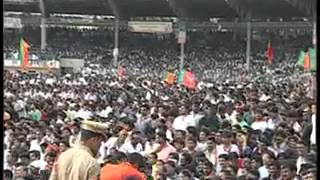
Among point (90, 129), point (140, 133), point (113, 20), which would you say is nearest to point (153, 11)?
point (113, 20)

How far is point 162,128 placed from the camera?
385 cm

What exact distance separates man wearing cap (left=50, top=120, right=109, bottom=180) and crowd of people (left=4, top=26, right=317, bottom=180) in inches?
1.4

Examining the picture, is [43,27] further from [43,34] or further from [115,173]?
[115,173]

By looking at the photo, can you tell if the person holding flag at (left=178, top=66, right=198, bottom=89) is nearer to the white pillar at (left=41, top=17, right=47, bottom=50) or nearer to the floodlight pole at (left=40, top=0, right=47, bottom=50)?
the floodlight pole at (left=40, top=0, right=47, bottom=50)

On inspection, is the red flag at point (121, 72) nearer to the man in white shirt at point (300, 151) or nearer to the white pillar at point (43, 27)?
the white pillar at point (43, 27)

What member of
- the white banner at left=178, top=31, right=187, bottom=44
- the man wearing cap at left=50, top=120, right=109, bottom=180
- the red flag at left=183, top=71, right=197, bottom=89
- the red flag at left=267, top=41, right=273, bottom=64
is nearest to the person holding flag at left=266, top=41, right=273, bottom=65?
the red flag at left=267, top=41, right=273, bottom=64

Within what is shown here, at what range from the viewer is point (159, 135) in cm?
355

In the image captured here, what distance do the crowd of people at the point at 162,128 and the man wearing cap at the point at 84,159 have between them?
0.03m

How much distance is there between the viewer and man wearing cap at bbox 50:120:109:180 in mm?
1705

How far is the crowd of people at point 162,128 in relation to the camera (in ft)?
8.79

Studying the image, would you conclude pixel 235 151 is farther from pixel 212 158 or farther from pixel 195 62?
pixel 195 62

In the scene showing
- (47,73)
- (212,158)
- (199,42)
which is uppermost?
(199,42)

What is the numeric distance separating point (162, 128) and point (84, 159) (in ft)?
7.07

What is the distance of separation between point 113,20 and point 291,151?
361 inches
